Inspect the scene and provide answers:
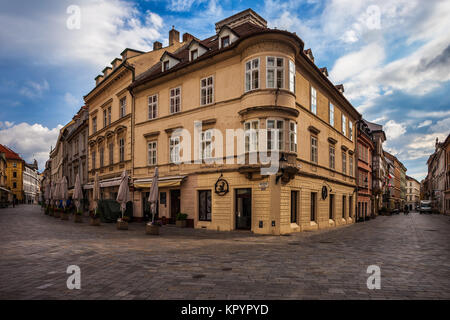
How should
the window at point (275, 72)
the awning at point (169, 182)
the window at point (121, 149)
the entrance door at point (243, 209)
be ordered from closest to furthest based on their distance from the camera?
the window at point (275, 72)
the entrance door at point (243, 209)
the awning at point (169, 182)
the window at point (121, 149)

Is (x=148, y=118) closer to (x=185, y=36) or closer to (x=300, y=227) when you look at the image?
(x=185, y=36)

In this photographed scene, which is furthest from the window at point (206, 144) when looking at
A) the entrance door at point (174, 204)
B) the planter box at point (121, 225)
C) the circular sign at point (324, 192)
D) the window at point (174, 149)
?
the circular sign at point (324, 192)

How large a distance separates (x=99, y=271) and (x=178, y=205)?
49.4ft

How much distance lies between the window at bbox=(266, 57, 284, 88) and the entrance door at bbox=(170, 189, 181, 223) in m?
10.1

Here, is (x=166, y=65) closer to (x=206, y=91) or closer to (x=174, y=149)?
(x=206, y=91)

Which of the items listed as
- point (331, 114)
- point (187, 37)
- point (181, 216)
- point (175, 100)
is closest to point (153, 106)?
point (175, 100)

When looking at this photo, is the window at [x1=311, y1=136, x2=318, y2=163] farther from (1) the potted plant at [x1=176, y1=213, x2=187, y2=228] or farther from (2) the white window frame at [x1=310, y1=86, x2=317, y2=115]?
(1) the potted plant at [x1=176, y1=213, x2=187, y2=228]

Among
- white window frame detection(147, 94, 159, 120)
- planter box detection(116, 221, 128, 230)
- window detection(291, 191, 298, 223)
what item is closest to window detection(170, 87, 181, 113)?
white window frame detection(147, 94, 159, 120)

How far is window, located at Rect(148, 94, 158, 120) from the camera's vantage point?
25.4m

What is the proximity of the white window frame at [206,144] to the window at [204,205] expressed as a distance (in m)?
2.35

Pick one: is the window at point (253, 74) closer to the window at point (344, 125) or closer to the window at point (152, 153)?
the window at point (152, 153)

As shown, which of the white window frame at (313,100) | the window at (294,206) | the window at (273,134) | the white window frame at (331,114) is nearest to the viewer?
the window at (273,134)

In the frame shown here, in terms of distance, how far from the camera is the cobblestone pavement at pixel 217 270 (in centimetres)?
651

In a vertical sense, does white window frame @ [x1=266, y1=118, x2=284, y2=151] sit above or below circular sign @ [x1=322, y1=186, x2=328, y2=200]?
above
